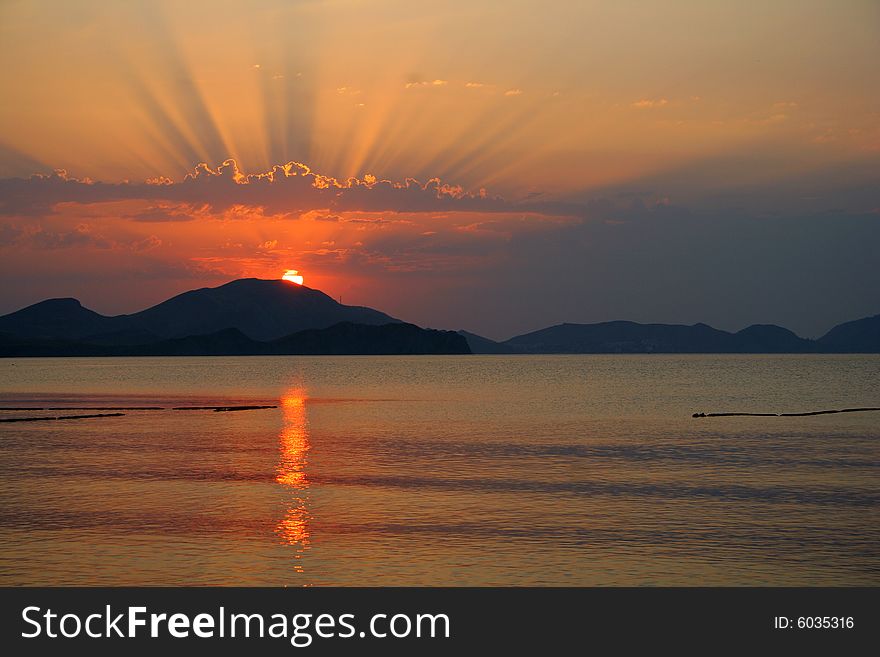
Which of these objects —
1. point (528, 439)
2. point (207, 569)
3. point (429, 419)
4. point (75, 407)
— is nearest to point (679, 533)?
point (207, 569)

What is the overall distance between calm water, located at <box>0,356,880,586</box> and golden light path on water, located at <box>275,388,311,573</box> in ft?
0.53

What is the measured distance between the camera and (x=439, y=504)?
127ft

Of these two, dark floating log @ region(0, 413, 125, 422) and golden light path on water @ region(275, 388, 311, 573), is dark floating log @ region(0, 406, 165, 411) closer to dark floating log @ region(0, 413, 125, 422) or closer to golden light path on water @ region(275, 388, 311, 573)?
dark floating log @ region(0, 413, 125, 422)

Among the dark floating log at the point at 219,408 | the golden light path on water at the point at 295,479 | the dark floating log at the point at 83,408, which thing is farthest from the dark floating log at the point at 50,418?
the golden light path on water at the point at 295,479

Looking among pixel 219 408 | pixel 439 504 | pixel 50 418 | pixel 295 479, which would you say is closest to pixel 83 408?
pixel 219 408

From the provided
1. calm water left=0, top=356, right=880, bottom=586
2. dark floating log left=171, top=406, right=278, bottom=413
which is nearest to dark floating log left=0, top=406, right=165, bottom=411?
dark floating log left=171, top=406, right=278, bottom=413

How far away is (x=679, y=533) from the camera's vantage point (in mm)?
32281

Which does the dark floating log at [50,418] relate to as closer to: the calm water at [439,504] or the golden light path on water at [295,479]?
the calm water at [439,504]

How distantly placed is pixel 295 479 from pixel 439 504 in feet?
36.7

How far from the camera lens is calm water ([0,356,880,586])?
88.8 feet

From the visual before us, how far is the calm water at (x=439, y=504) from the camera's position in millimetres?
27062

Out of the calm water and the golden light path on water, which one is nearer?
the calm water
